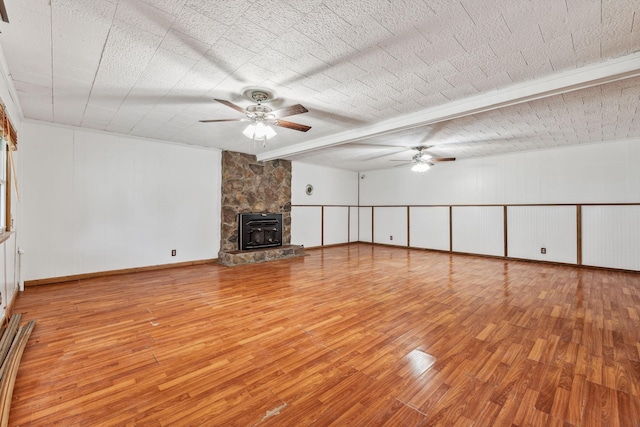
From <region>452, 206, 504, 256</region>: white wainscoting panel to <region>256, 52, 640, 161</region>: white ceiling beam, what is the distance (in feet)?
13.9

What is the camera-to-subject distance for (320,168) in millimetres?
8391

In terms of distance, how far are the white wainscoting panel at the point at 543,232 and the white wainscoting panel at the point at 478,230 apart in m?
0.22

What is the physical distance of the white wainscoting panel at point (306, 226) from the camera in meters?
7.70

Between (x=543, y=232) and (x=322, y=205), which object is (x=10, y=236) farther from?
(x=543, y=232)

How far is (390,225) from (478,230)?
8.17 feet

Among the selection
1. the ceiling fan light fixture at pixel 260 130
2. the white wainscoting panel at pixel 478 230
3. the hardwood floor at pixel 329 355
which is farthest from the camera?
the white wainscoting panel at pixel 478 230

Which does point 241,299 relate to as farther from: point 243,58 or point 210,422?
point 243,58

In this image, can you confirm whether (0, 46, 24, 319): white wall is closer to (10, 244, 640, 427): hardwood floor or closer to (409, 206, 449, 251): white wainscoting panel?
(10, 244, 640, 427): hardwood floor

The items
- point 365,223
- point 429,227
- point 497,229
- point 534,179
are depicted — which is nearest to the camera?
point 534,179

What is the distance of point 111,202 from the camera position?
190 inches

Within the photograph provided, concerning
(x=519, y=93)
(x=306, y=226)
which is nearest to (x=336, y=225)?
(x=306, y=226)

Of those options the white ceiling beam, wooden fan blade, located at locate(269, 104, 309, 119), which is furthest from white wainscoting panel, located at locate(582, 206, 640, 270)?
wooden fan blade, located at locate(269, 104, 309, 119)

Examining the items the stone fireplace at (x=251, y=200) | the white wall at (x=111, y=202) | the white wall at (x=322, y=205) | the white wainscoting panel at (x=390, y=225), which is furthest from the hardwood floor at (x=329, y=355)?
the white wainscoting panel at (x=390, y=225)

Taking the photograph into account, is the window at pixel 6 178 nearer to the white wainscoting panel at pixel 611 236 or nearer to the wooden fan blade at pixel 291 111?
the wooden fan blade at pixel 291 111
